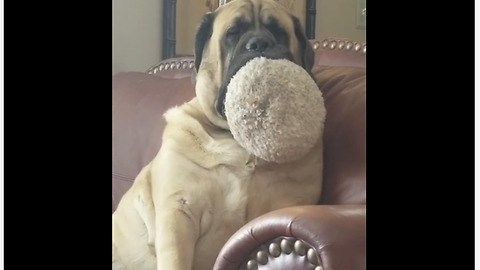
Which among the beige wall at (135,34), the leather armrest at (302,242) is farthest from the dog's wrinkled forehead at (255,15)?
the leather armrest at (302,242)

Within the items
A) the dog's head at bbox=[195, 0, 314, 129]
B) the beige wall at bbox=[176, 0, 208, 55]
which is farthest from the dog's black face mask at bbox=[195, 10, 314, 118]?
the beige wall at bbox=[176, 0, 208, 55]

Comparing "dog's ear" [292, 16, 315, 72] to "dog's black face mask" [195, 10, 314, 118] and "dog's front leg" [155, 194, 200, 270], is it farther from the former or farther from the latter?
"dog's front leg" [155, 194, 200, 270]

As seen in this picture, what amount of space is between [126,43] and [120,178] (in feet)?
1.16

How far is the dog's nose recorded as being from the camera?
1.46 metres

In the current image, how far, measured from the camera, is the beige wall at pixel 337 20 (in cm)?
151

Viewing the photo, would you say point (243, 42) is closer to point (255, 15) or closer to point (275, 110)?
point (255, 15)

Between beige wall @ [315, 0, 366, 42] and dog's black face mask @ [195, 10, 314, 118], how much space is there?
55mm

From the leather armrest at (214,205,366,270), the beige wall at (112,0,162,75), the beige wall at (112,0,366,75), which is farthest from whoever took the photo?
the beige wall at (112,0,162,75)

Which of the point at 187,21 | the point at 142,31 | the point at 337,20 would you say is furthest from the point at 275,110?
the point at 142,31

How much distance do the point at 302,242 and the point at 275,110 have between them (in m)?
0.33

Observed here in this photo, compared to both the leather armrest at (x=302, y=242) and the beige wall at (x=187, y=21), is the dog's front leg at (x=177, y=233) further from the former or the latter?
the beige wall at (x=187, y=21)
